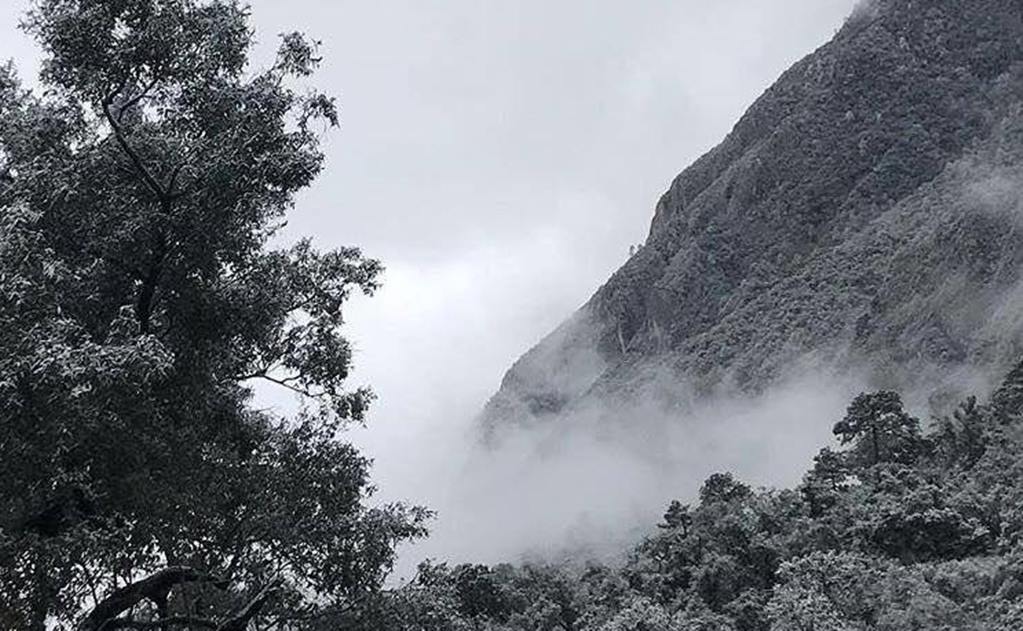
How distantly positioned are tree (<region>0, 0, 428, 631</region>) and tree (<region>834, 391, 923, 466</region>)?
57139 millimetres

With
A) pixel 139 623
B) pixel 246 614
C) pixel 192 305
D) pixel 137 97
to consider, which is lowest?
pixel 246 614

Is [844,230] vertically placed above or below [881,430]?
above

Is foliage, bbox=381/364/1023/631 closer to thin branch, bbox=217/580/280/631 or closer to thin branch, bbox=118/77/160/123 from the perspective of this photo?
thin branch, bbox=217/580/280/631

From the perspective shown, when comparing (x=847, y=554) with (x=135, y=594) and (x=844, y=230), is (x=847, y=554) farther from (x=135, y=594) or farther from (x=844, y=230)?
(x=844, y=230)

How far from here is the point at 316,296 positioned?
42.9 feet

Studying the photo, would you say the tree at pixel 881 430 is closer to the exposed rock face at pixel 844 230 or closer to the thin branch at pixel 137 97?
the exposed rock face at pixel 844 230

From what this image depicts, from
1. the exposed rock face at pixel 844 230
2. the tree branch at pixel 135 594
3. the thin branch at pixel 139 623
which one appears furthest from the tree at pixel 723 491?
the thin branch at pixel 139 623

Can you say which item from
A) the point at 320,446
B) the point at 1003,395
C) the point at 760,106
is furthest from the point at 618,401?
the point at 320,446

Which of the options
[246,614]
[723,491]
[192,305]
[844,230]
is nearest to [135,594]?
[246,614]

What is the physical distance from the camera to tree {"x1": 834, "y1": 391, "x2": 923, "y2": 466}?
64.6 m

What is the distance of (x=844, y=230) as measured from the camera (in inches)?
5655

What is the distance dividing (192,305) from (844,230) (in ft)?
464

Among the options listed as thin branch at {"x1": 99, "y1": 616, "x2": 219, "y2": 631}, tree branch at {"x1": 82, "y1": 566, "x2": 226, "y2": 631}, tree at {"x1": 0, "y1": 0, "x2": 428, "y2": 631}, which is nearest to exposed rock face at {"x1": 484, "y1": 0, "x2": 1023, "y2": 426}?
tree at {"x1": 0, "y1": 0, "x2": 428, "y2": 631}

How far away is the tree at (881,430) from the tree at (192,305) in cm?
5714
